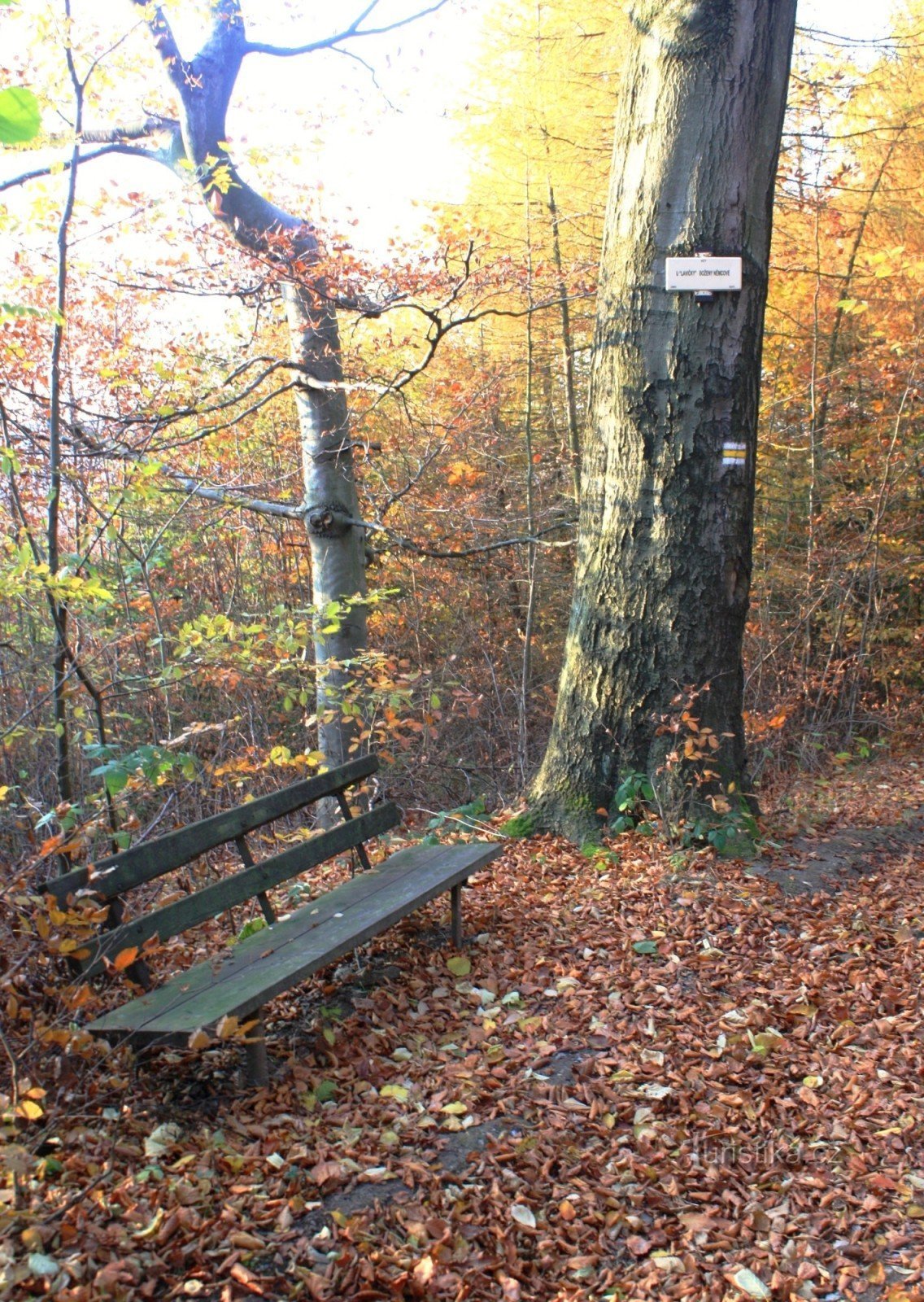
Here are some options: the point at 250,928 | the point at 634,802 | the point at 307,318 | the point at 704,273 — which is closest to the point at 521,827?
the point at 634,802

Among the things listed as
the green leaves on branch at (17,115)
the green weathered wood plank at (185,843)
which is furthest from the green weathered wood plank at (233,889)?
the green leaves on branch at (17,115)

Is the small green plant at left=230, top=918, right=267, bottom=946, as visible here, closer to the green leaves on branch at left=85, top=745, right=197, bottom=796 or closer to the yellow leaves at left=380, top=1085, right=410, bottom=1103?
the green leaves on branch at left=85, top=745, right=197, bottom=796

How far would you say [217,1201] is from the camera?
261 centimetres

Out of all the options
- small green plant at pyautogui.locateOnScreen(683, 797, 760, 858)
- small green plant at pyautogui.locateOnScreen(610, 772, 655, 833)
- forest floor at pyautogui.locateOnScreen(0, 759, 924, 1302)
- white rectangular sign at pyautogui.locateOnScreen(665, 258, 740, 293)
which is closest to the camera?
forest floor at pyautogui.locateOnScreen(0, 759, 924, 1302)

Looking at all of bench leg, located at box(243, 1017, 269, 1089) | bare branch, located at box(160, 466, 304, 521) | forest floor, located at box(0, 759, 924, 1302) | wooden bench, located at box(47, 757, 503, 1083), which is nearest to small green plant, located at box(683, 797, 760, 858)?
forest floor, located at box(0, 759, 924, 1302)

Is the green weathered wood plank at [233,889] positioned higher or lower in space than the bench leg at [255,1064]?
higher

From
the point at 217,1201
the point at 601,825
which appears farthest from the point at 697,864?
the point at 217,1201

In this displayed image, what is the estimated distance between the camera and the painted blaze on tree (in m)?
4.93

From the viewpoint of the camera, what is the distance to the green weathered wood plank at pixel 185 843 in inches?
123

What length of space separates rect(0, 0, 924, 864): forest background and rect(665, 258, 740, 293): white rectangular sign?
2285 mm

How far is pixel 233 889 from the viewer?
12.4 ft

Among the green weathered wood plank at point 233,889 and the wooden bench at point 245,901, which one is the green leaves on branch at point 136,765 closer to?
the wooden bench at point 245,901

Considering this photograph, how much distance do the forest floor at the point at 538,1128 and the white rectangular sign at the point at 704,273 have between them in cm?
282

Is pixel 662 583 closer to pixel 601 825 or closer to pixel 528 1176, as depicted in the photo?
pixel 601 825
